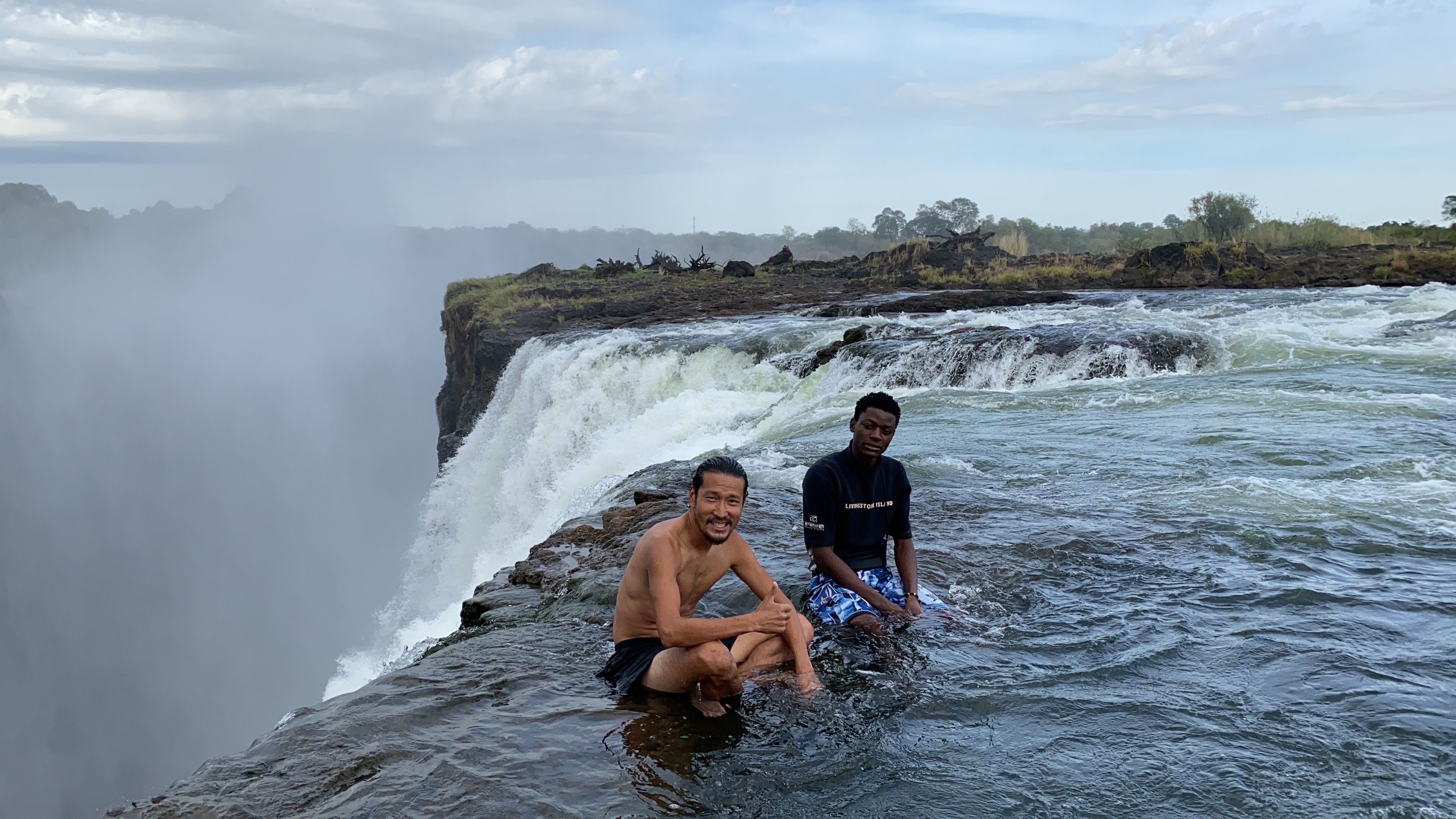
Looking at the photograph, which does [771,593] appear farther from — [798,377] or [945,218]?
[945,218]

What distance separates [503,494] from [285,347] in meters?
82.5

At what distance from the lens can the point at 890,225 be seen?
73.3 m

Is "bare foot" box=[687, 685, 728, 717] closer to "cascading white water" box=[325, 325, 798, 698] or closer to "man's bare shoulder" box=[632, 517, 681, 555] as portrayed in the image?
"man's bare shoulder" box=[632, 517, 681, 555]

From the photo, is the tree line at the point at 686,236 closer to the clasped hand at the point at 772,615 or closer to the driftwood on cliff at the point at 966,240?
the driftwood on cliff at the point at 966,240

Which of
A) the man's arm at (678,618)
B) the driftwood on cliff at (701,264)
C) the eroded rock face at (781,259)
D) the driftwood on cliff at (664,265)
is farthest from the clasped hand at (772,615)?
the driftwood on cliff at (664,265)

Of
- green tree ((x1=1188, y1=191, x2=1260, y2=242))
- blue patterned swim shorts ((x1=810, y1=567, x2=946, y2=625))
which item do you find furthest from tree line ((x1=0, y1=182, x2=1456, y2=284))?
blue patterned swim shorts ((x1=810, y1=567, x2=946, y2=625))

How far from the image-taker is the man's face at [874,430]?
179 inches

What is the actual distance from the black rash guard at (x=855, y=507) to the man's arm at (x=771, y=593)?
48cm

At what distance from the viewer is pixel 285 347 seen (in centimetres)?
9112

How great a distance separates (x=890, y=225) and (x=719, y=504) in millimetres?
71605

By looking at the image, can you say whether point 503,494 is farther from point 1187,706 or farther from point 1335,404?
point 1187,706

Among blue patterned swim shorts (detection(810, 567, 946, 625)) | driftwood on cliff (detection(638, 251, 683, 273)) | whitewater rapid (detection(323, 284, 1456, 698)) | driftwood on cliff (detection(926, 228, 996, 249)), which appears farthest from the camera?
driftwood on cliff (detection(638, 251, 683, 273))

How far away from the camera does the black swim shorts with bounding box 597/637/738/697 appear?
13.5 feet

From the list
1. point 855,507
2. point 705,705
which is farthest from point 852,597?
point 705,705
